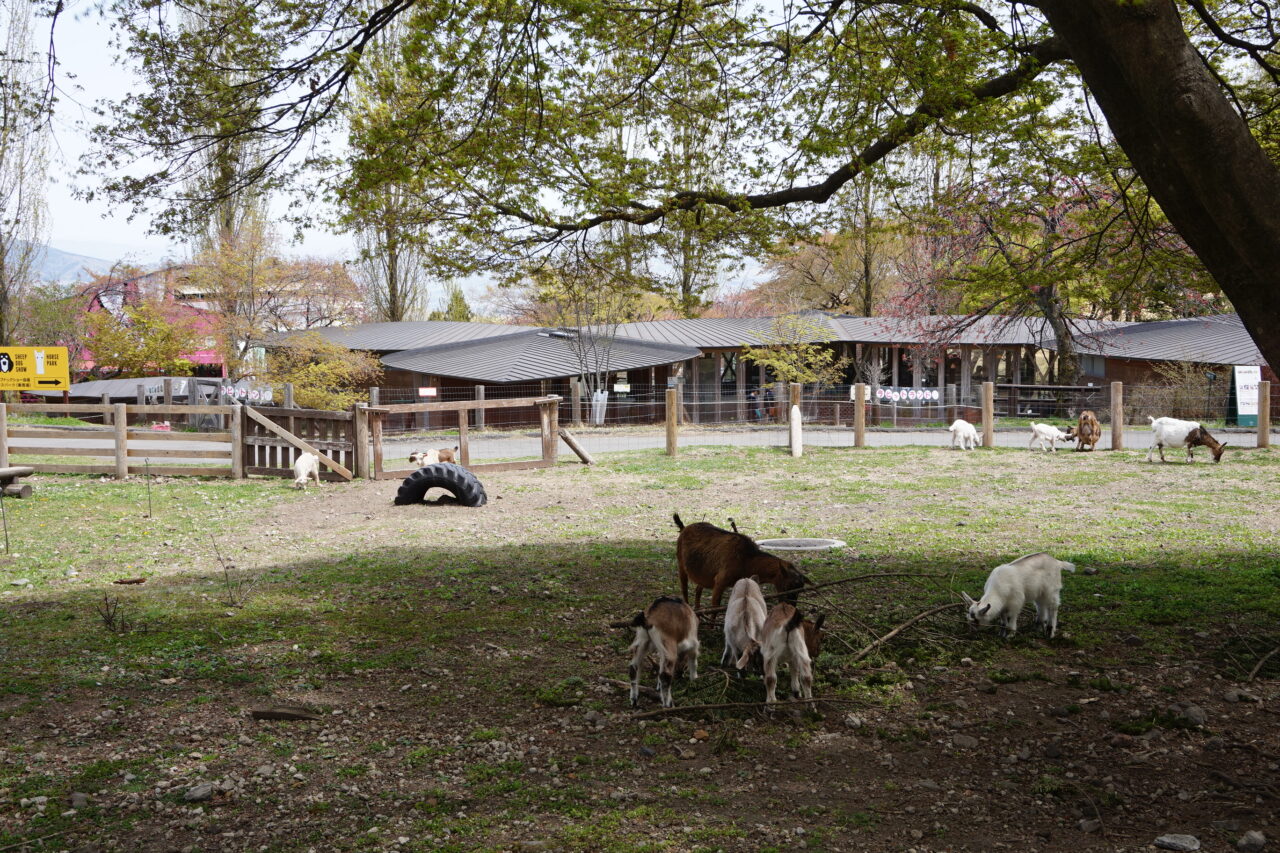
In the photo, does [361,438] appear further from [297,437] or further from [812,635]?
[812,635]

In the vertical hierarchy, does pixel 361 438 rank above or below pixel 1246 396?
below

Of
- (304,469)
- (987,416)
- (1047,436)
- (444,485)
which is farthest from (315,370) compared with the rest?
(1047,436)

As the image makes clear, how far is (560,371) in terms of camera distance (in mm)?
32344

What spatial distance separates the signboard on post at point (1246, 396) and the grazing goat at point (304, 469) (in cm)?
2347

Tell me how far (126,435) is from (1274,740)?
15.5 meters

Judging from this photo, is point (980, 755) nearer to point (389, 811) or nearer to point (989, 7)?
Result: point (389, 811)

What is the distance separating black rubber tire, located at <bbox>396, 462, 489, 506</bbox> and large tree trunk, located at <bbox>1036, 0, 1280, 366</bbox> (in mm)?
9295

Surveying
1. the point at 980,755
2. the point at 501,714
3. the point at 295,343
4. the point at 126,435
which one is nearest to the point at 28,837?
the point at 501,714

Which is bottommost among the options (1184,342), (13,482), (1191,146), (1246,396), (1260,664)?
(1260,664)

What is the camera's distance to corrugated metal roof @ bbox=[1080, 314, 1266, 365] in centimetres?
2909

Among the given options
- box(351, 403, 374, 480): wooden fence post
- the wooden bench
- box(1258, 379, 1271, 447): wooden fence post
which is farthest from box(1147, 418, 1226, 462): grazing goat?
the wooden bench

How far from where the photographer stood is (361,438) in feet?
49.2

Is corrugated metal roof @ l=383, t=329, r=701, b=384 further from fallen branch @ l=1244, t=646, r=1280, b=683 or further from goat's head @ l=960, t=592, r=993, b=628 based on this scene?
fallen branch @ l=1244, t=646, r=1280, b=683

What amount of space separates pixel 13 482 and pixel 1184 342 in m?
33.6
